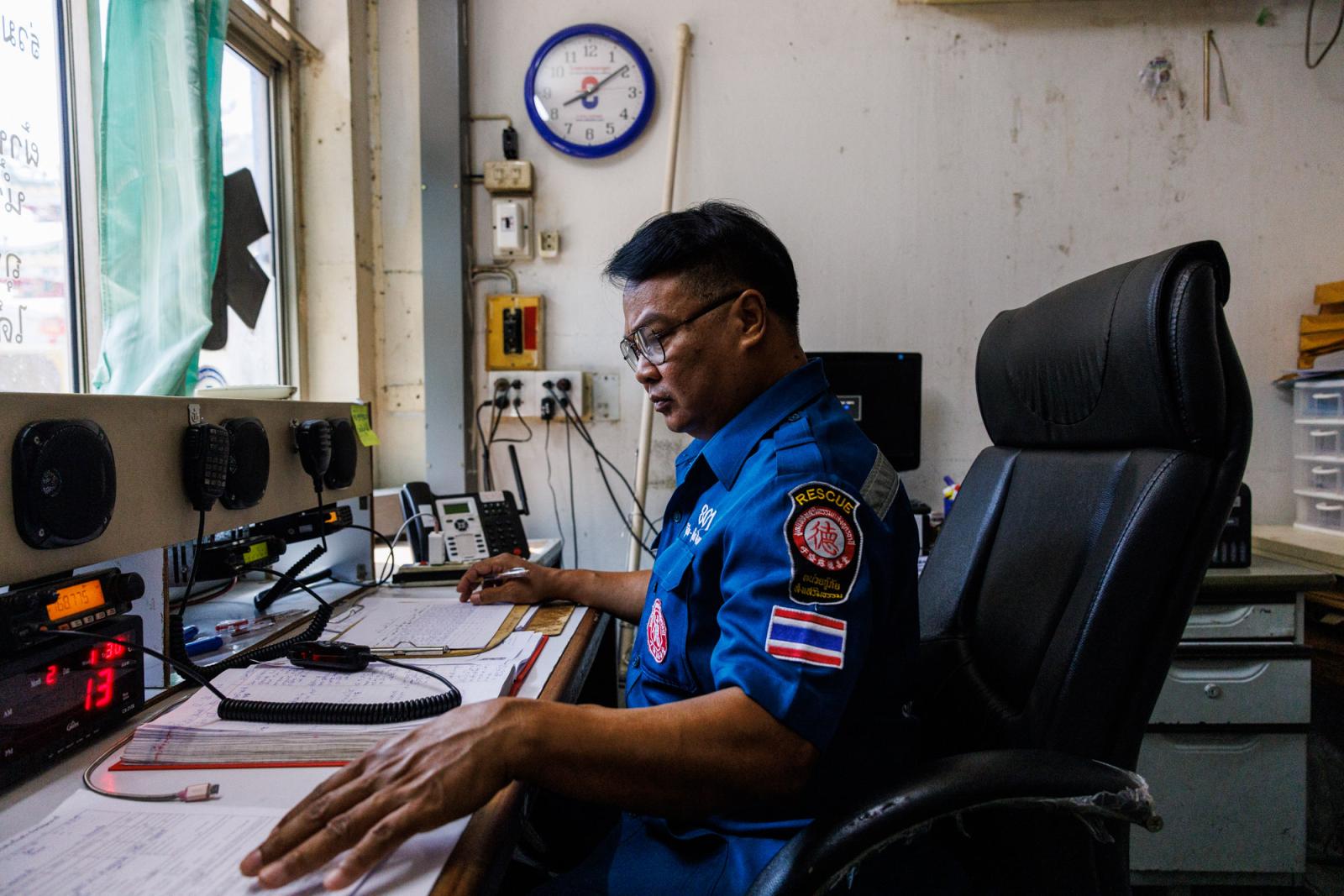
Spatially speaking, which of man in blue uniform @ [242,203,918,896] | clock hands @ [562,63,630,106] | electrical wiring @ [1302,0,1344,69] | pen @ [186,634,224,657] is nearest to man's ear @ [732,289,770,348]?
man in blue uniform @ [242,203,918,896]

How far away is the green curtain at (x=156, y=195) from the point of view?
1326mm

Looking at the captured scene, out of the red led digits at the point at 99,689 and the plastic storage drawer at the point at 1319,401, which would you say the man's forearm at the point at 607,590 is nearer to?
the red led digits at the point at 99,689

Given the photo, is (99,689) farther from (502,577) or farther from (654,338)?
(654,338)

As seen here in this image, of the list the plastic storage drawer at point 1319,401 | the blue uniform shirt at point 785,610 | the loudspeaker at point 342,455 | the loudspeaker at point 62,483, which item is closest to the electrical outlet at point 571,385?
the loudspeaker at point 342,455

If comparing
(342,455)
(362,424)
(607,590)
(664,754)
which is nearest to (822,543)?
(664,754)

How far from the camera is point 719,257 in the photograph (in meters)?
0.91

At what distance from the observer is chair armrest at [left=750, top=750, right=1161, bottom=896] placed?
594 millimetres

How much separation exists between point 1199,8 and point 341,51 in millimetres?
2498

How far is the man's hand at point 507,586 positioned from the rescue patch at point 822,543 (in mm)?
709

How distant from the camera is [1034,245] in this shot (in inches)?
84.7

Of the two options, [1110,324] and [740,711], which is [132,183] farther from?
[1110,324]

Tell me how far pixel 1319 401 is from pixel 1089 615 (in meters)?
1.95

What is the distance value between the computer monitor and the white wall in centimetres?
18

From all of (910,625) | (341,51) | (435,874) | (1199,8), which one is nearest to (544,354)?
(341,51)
